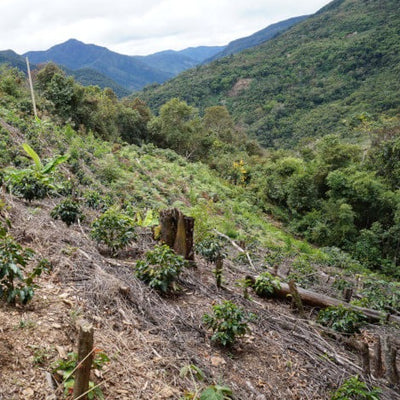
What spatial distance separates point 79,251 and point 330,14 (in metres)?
111

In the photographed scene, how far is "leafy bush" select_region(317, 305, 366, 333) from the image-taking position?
13.1 ft

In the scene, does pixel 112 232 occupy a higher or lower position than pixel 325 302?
higher

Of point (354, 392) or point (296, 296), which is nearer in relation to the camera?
point (354, 392)

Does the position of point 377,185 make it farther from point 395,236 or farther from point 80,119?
point 80,119

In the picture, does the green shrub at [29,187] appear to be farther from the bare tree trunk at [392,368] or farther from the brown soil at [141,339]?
the bare tree trunk at [392,368]

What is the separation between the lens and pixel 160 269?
3.73 m

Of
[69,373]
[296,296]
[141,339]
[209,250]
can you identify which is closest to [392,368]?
[296,296]

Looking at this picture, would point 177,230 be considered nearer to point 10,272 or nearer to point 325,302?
point 325,302

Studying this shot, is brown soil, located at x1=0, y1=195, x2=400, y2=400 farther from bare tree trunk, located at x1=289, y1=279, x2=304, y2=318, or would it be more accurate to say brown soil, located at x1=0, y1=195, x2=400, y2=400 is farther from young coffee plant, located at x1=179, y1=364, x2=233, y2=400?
bare tree trunk, located at x1=289, y1=279, x2=304, y2=318

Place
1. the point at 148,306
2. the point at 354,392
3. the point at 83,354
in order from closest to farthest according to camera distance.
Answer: the point at 83,354 < the point at 354,392 < the point at 148,306

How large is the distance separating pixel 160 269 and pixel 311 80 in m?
73.0

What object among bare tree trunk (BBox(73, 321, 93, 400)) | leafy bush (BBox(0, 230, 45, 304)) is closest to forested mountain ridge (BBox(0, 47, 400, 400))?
leafy bush (BBox(0, 230, 45, 304))

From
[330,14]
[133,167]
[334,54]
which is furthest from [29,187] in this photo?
[330,14]

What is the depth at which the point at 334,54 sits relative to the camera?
68312mm
